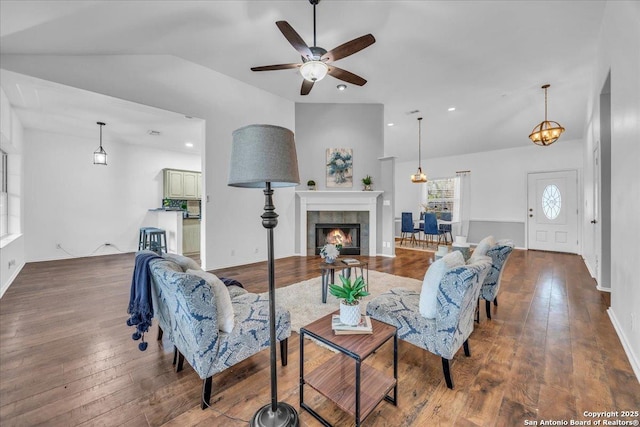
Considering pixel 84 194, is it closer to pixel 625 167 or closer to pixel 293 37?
pixel 293 37

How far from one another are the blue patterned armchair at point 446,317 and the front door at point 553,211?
21.9 ft

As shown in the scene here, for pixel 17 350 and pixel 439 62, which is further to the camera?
pixel 439 62

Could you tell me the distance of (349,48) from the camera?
2.73 meters

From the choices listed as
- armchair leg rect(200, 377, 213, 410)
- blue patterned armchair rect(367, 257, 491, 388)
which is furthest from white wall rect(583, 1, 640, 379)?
armchair leg rect(200, 377, 213, 410)

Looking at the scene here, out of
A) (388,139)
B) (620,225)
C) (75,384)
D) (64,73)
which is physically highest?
(388,139)

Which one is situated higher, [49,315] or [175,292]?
[175,292]

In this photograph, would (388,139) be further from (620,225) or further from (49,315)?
(49,315)

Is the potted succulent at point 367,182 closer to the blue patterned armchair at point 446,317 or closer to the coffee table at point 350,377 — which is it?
the blue patterned armchair at point 446,317

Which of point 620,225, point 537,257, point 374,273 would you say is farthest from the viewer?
point 537,257

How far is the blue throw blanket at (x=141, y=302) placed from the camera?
1657mm

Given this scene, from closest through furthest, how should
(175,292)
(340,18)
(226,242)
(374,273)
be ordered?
(175,292)
(340,18)
(374,273)
(226,242)

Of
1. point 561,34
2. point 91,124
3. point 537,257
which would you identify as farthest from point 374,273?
point 91,124

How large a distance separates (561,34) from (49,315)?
6.59 m

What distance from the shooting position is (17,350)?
209cm
